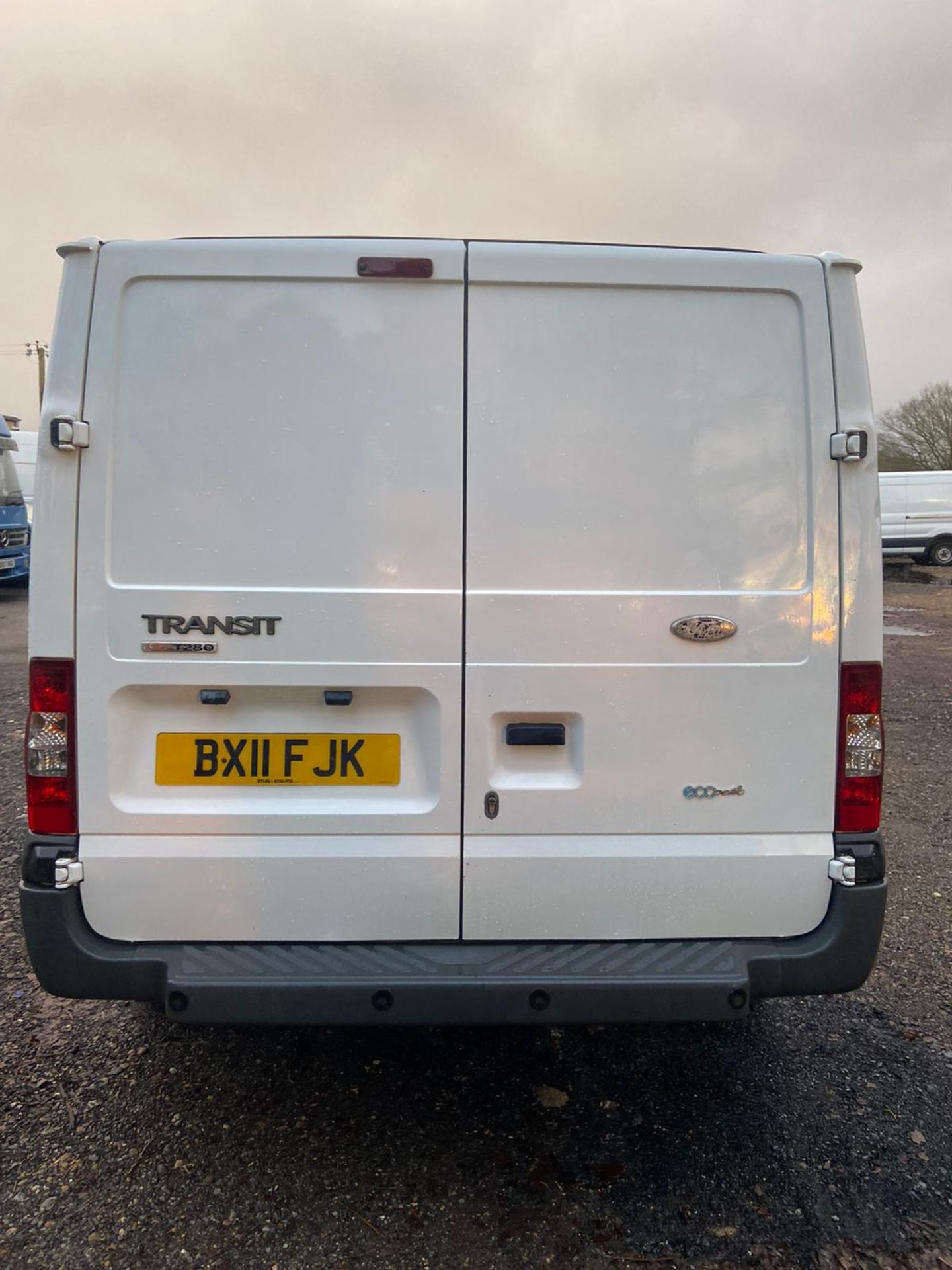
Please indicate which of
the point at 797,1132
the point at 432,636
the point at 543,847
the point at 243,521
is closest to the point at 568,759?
the point at 543,847

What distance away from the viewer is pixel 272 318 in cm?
245

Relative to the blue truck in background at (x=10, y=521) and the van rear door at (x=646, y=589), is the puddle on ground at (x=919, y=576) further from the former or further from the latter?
the van rear door at (x=646, y=589)

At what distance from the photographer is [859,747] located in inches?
101

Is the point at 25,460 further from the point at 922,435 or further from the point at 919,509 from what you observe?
the point at 922,435

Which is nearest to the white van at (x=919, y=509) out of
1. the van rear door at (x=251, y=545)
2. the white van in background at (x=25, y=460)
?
the white van in background at (x=25, y=460)

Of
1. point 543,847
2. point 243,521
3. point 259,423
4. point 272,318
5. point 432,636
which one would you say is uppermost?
point 272,318

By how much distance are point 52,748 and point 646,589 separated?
1.67m

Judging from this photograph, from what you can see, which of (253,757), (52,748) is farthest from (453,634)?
(52,748)

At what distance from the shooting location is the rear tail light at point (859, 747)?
2.54 metres

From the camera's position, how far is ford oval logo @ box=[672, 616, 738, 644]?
2500 mm

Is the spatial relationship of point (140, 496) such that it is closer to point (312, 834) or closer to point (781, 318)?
point (312, 834)

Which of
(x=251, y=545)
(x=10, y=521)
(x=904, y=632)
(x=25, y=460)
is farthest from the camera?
(x=25, y=460)

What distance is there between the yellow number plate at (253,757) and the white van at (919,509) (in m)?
23.1

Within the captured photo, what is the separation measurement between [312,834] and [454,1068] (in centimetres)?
121
